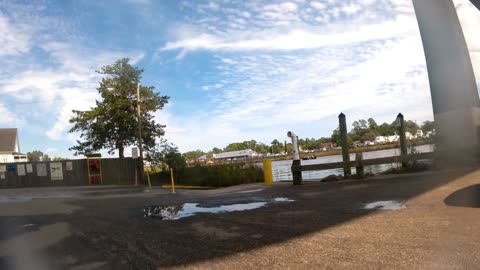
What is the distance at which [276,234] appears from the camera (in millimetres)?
6070

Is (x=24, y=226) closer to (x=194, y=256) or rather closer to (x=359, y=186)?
(x=194, y=256)

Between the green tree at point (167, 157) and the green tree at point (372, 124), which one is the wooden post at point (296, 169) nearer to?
the green tree at point (167, 157)

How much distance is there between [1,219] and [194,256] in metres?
6.62

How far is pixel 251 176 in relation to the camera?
2073 cm

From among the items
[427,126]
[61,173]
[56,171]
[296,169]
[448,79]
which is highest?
[448,79]

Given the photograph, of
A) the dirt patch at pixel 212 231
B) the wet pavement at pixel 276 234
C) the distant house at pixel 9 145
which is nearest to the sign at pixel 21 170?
the wet pavement at pixel 276 234

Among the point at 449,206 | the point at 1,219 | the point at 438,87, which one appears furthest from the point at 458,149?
the point at 1,219

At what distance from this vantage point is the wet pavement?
15.7 feet

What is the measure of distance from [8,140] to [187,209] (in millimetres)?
80386

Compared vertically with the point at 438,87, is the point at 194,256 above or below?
below

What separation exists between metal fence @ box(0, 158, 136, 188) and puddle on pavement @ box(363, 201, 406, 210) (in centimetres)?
2403

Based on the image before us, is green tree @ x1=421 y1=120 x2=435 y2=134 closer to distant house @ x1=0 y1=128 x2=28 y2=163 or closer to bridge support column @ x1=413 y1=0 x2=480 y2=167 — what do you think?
bridge support column @ x1=413 y1=0 x2=480 y2=167

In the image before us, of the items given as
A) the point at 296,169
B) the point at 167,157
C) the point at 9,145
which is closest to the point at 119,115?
the point at 167,157

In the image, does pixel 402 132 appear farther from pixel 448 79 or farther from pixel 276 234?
pixel 276 234
